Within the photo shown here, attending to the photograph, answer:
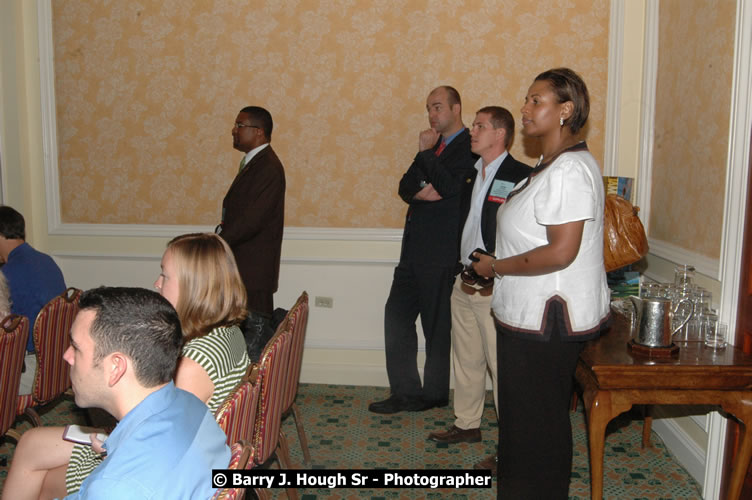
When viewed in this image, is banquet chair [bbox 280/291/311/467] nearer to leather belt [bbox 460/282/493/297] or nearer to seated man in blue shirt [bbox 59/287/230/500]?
leather belt [bbox 460/282/493/297]

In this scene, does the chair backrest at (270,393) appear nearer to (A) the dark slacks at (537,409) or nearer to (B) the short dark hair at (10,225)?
(A) the dark slacks at (537,409)

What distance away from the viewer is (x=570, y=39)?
423 centimetres

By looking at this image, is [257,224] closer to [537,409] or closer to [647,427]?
[537,409]

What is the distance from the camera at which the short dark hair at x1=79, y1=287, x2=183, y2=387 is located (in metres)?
1.47

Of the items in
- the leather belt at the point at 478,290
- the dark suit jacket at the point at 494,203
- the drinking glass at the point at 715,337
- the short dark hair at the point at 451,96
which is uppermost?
the short dark hair at the point at 451,96

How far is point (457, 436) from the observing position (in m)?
3.61

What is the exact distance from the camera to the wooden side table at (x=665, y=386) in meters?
2.43


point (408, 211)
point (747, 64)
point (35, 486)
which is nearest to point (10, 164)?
point (408, 211)

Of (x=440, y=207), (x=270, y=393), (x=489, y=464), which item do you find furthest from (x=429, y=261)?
(x=270, y=393)

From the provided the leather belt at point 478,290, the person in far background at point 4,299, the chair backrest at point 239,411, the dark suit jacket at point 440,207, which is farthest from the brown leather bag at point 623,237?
the person in far background at point 4,299

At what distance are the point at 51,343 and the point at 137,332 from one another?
1780 millimetres

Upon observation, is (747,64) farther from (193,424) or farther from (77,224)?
(77,224)

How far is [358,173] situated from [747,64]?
7.63ft

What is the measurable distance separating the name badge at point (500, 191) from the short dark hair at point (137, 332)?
6.65ft
